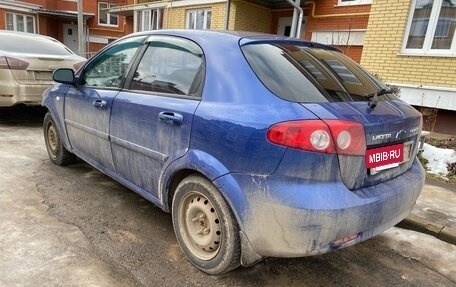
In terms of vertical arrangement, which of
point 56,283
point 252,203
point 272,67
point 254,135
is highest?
point 272,67

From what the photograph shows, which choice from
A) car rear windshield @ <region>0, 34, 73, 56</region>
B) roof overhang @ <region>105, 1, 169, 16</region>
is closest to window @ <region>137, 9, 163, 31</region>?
roof overhang @ <region>105, 1, 169, 16</region>

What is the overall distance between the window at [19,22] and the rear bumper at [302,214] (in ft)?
95.7

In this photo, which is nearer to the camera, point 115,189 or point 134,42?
point 134,42

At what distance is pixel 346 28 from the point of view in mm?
10953

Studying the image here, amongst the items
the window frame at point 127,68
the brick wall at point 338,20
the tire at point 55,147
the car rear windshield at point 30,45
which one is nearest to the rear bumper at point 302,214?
the window frame at point 127,68

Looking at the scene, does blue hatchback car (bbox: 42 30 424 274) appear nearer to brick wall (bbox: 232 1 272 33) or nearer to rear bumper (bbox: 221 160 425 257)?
rear bumper (bbox: 221 160 425 257)

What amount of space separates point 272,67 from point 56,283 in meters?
1.90

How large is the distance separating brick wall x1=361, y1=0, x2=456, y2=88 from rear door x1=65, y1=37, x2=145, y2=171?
5.67 meters

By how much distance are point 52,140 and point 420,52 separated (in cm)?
653

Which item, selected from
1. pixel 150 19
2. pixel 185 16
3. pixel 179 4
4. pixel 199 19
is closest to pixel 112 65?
pixel 199 19

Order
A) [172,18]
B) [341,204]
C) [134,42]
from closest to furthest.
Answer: [341,204], [134,42], [172,18]

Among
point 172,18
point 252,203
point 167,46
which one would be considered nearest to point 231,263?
point 252,203

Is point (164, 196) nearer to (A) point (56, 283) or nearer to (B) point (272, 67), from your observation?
(A) point (56, 283)

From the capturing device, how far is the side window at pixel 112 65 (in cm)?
317
